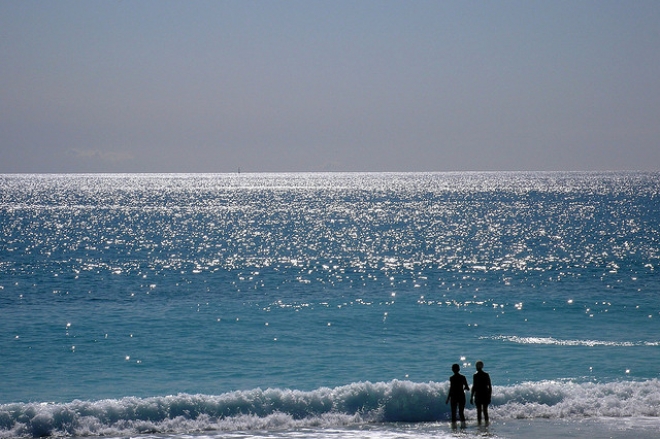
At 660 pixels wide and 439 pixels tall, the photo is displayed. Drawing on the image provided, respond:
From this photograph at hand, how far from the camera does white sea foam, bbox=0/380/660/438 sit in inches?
869

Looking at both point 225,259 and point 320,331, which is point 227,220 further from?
point 320,331

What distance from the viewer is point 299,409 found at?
23.5 metres

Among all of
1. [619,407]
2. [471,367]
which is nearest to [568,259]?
[471,367]

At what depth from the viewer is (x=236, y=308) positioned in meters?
43.1

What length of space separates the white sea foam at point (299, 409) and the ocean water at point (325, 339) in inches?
2.3

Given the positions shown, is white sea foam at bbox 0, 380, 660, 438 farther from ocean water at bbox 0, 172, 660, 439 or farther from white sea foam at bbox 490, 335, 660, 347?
A: white sea foam at bbox 490, 335, 660, 347

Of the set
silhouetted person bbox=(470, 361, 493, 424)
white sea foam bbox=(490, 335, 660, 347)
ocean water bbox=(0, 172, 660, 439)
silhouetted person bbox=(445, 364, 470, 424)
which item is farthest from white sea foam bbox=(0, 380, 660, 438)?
white sea foam bbox=(490, 335, 660, 347)

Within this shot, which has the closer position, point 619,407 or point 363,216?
point 619,407

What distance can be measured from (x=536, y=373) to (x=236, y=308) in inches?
768

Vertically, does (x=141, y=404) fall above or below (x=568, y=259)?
below

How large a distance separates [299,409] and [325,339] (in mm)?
11638

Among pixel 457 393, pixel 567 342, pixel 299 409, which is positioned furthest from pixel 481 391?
pixel 567 342

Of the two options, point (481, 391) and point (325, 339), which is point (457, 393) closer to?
point (481, 391)

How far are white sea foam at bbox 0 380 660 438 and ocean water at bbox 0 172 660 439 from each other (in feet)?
0.19
